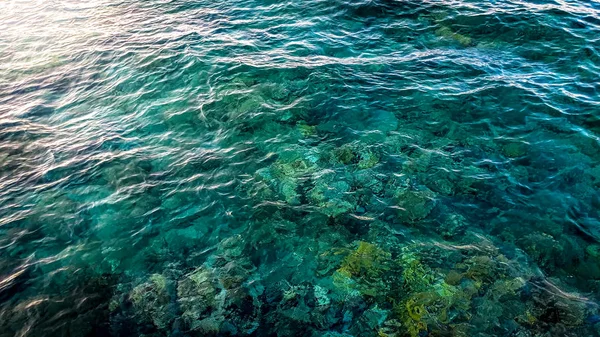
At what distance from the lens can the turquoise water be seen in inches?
441

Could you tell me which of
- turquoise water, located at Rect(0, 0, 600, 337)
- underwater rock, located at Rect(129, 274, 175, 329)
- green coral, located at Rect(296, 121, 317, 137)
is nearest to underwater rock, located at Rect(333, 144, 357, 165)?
turquoise water, located at Rect(0, 0, 600, 337)

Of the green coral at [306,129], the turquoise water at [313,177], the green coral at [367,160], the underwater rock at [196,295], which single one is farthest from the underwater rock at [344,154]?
the underwater rock at [196,295]

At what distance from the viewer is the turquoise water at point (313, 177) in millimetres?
11195

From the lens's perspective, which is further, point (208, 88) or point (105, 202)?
point (208, 88)

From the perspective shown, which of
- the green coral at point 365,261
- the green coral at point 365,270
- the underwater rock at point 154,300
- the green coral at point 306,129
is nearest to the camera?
the underwater rock at point 154,300

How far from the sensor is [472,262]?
11742 mm

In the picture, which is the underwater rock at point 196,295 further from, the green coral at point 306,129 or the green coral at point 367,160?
the green coral at point 306,129

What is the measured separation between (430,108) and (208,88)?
431 inches

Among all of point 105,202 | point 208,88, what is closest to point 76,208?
point 105,202

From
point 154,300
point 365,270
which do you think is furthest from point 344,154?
point 154,300

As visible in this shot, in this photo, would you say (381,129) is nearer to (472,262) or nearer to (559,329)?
(472,262)

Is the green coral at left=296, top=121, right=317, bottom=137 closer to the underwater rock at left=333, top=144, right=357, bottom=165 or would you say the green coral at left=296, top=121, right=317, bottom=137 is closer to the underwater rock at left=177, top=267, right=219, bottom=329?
the underwater rock at left=333, top=144, right=357, bottom=165

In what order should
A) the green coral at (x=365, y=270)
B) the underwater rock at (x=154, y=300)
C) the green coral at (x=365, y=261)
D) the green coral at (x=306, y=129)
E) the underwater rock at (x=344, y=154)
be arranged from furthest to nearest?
the green coral at (x=306, y=129)
the underwater rock at (x=344, y=154)
the green coral at (x=365, y=261)
the green coral at (x=365, y=270)
the underwater rock at (x=154, y=300)

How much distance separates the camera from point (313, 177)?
15008 millimetres
